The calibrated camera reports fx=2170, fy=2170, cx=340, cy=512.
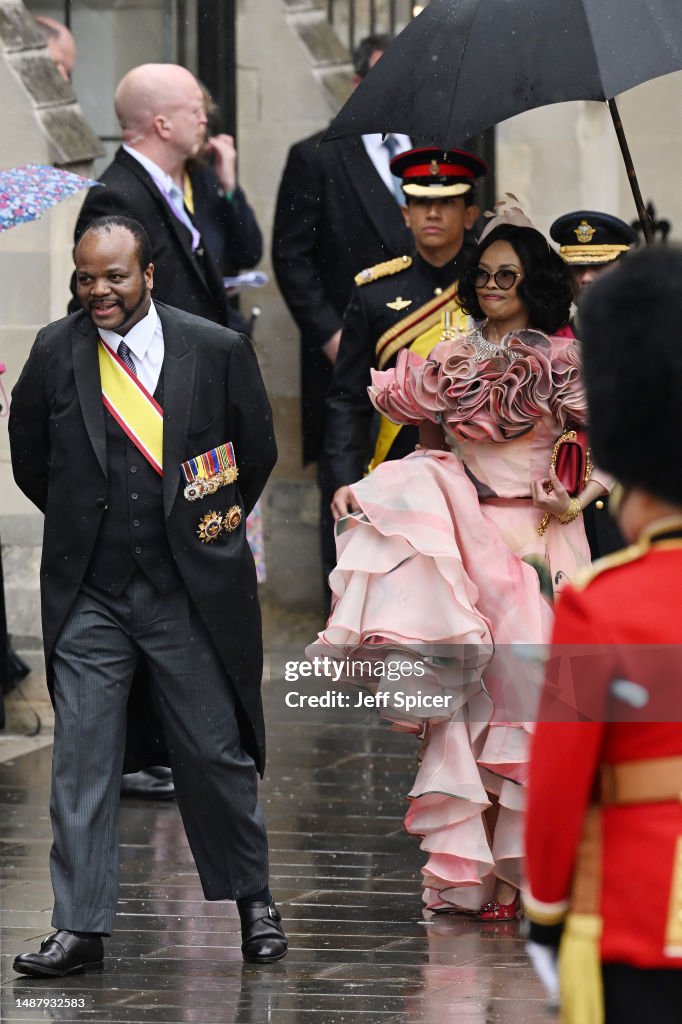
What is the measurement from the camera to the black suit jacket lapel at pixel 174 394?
18.5ft

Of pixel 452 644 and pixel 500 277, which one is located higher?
pixel 500 277

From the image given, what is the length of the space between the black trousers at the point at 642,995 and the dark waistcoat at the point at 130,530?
274 cm

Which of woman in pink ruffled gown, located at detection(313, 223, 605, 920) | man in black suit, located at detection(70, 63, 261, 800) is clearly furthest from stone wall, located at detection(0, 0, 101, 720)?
woman in pink ruffled gown, located at detection(313, 223, 605, 920)

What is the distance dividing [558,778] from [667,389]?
1.87 ft

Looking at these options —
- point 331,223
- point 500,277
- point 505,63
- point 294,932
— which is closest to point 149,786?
point 294,932

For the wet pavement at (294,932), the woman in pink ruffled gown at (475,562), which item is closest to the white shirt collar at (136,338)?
the woman in pink ruffled gown at (475,562)

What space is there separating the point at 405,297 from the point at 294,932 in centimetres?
216

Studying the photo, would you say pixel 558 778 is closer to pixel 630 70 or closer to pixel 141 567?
pixel 141 567

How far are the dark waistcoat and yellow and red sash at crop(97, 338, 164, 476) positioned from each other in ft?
0.08

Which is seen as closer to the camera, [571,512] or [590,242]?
[571,512]

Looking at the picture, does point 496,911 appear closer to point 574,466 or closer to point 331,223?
point 574,466

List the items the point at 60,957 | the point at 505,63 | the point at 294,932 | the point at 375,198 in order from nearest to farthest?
the point at 60,957 < the point at 294,932 < the point at 505,63 < the point at 375,198

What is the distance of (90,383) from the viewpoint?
5.70 m

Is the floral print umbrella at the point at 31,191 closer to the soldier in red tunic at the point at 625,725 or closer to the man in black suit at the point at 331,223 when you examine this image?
the man in black suit at the point at 331,223
